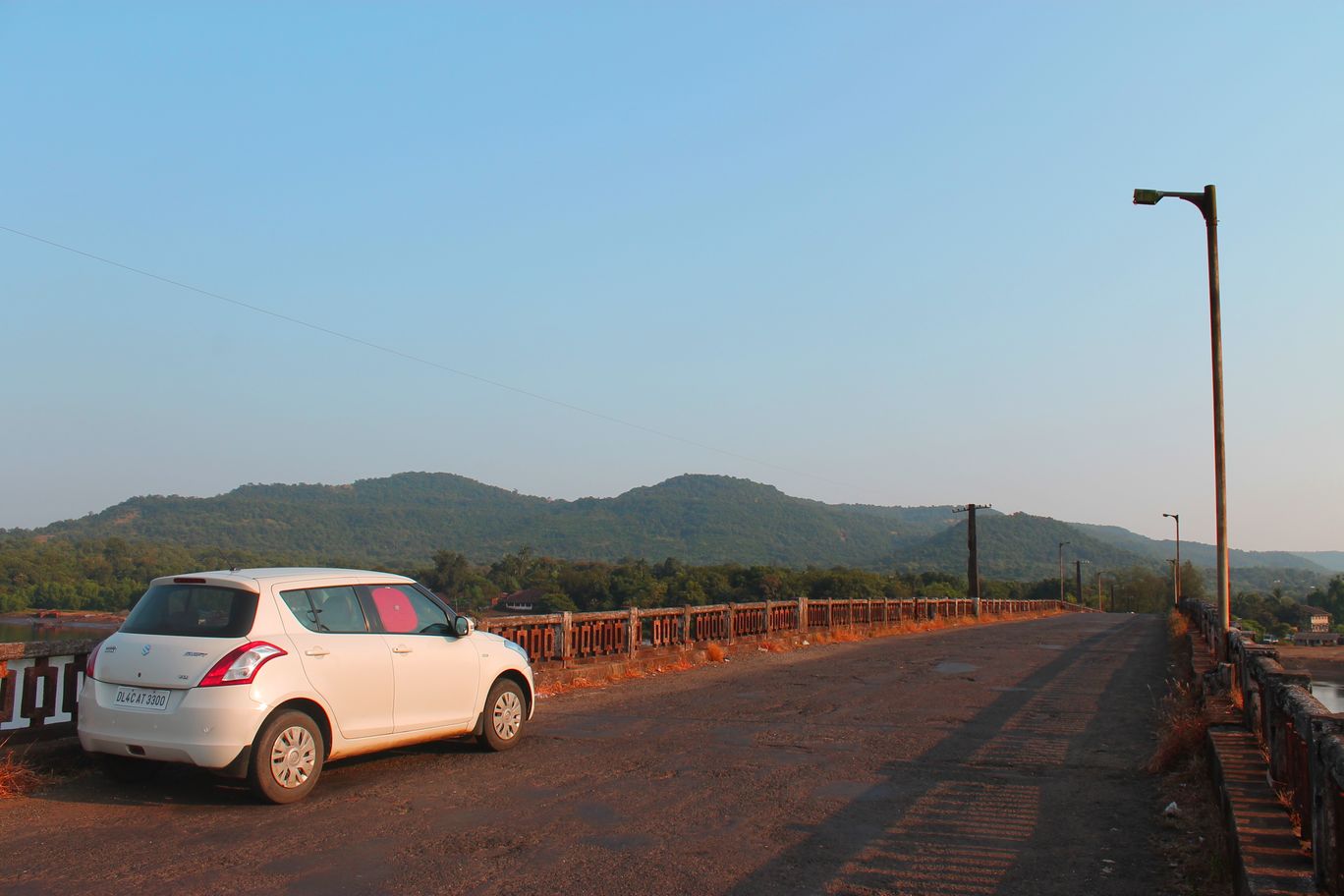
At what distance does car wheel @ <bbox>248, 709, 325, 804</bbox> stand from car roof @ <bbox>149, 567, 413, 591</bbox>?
3.45 feet

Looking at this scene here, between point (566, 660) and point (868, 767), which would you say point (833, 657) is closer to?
point (566, 660)

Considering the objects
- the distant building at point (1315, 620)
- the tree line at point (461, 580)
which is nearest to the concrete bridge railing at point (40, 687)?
the tree line at point (461, 580)

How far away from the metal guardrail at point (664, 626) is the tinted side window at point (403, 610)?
393 cm

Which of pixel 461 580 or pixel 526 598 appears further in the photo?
pixel 461 580

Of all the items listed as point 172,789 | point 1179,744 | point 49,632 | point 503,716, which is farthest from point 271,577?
point 1179,744

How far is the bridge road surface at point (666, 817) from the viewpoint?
18.1ft

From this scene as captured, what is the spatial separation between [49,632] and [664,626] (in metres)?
10.8

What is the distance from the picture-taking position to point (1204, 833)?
21.4ft

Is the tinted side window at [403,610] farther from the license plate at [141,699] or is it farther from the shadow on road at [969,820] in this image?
the shadow on road at [969,820]

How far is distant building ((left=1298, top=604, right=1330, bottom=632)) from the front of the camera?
94275 mm

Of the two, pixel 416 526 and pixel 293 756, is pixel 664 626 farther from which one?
pixel 416 526

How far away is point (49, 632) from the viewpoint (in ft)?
30.6

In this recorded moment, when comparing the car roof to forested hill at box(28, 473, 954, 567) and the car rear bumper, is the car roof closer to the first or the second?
the car rear bumper

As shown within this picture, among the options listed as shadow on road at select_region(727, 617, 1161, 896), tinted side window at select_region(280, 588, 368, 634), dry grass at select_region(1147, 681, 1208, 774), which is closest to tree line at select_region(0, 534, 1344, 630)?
tinted side window at select_region(280, 588, 368, 634)
